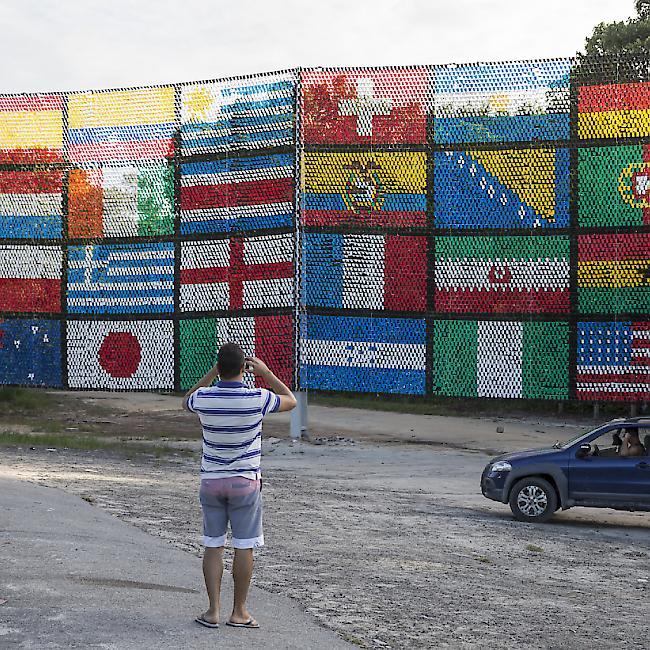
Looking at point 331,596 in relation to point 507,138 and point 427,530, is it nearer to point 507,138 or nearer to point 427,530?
point 427,530

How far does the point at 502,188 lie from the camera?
23.6m

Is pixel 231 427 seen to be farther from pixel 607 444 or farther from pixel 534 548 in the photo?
pixel 607 444

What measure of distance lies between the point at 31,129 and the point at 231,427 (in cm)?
2117

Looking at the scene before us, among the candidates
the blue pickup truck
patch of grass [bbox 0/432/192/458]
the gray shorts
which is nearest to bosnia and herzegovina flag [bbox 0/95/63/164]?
patch of grass [bbox 0/432/192/458]

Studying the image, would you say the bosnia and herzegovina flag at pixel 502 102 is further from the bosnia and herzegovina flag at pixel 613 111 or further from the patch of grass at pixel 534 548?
the patch of grass at pixel 534 548

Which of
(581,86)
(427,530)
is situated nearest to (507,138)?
(581,86)

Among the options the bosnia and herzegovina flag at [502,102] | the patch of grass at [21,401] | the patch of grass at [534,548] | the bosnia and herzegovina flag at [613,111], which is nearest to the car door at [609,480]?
the patch of grass at [534,548]

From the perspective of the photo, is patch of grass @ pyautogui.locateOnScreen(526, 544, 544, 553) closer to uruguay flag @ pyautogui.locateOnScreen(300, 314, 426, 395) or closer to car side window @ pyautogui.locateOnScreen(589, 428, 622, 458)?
car side window @ pyautogui.locateOnScreen(589, 428, 622, 458)

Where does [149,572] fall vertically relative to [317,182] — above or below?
below

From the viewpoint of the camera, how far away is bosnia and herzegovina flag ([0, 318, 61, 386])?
2712 centimetres

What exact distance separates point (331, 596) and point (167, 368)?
56.6 ft

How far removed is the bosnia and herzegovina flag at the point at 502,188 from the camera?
2328 centimetres

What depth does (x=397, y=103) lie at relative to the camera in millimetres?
24250

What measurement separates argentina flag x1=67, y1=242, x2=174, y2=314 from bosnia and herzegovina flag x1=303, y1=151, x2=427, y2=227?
149 inches
